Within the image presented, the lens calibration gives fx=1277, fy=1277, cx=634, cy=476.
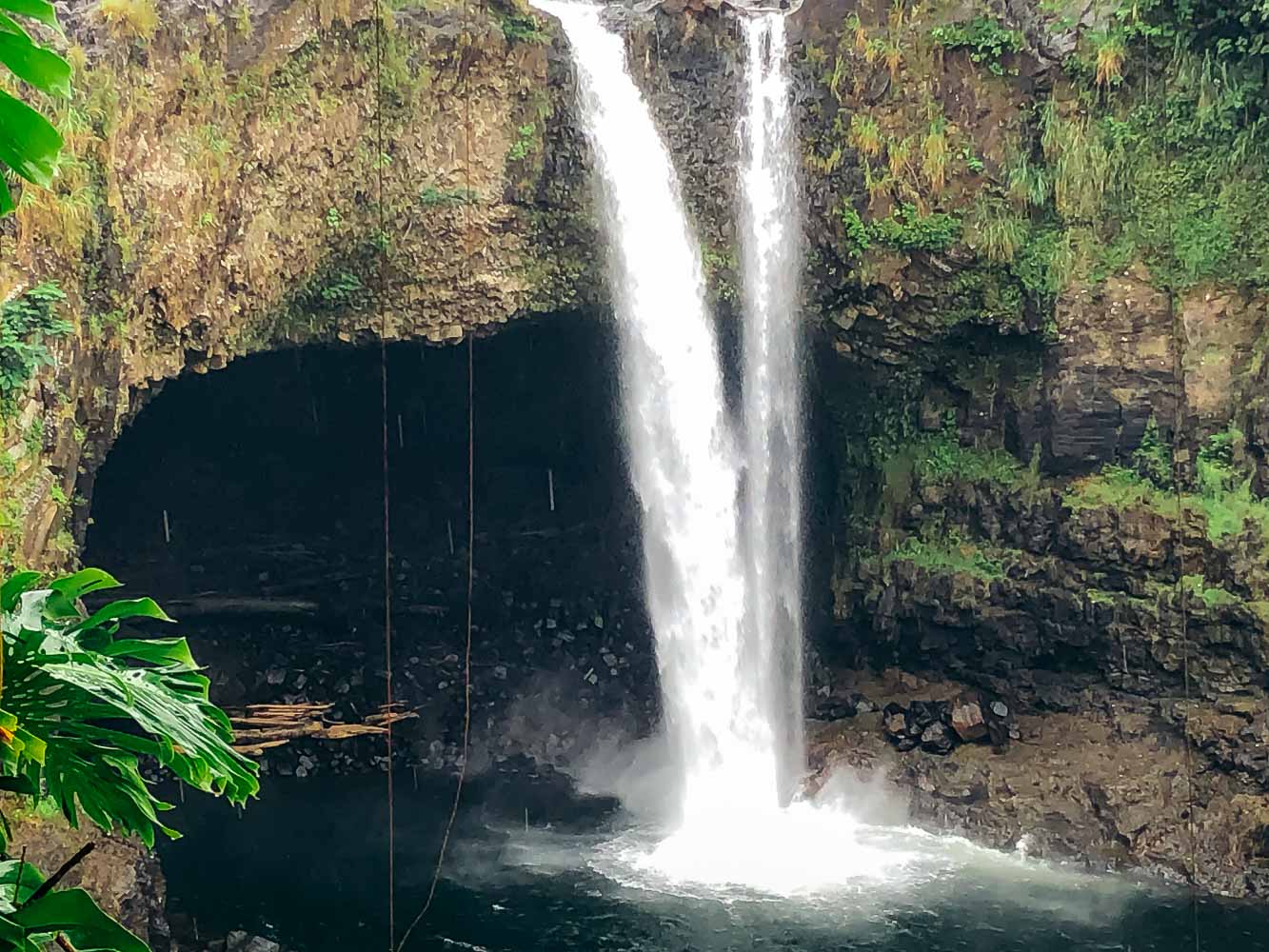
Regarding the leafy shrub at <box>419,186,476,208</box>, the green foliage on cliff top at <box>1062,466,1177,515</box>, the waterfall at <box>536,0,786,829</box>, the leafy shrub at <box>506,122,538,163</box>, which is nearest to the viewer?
the leafy shrub at <box>419,186,476,208</box>

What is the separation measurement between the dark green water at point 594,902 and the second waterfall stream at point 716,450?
5.24 feet

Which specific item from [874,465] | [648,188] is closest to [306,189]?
[648,188]

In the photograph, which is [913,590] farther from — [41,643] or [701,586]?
[41,643]

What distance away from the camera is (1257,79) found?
13.1 meters

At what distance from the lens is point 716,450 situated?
14953 mm

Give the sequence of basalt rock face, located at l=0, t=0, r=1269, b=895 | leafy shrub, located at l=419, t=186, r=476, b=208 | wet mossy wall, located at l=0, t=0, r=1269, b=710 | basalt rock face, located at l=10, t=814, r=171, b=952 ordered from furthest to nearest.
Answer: leafy shrub, located at l=419, t=186, r=476, b=208, wet mossy wall, located at l=0, t=0, r=1269, b=710, basalt rock face, located at l=0, t=0, r=1269, b=895, basalt rock face, located at l=10, t=814, r=171, b=952

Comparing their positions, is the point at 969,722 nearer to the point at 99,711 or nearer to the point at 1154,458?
the point at 1154,458

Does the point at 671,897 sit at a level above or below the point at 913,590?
below

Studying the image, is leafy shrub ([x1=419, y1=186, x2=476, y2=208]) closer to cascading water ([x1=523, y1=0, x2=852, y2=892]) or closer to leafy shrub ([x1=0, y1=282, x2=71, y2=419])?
cascading water ([x1=523, y1=0, x2=852, y2=892])

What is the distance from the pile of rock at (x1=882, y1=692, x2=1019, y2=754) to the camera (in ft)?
47.1

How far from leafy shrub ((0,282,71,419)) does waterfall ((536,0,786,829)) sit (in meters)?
6.24

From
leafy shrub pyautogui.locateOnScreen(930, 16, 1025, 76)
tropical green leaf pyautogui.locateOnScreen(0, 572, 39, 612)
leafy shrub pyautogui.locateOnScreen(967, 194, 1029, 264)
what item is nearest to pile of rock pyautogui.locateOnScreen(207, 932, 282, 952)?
tropical green leaf pyautogui.locateOnScreen(0, 572, 39, 612)

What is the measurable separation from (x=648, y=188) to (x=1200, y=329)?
6.04m

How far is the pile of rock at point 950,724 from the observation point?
47.1ft
